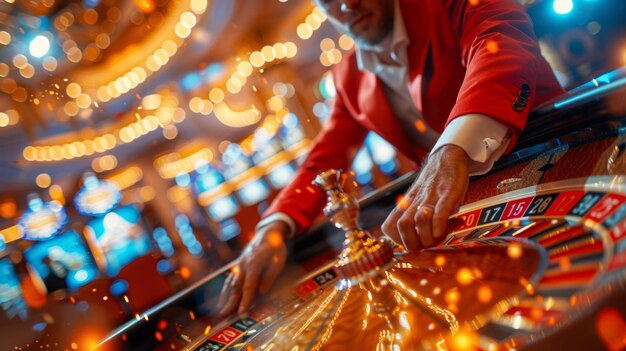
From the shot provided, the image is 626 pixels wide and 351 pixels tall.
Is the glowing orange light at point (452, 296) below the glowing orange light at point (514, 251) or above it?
above

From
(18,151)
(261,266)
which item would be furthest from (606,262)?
(18,151)

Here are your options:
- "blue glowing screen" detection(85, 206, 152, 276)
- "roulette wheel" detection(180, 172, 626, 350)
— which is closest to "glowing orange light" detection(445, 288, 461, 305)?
"roulette wheel" detection(180, 172, 626, 350)

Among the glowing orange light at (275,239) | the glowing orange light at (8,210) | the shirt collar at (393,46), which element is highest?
the glowing orange light at (8,210)

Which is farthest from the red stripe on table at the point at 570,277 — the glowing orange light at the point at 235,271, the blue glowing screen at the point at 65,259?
the blue glowing screen at the point at 65,259

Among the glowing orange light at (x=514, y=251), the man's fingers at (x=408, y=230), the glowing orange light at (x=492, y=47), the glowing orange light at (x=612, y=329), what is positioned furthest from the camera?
the glowing orange light at (x=492, y=47)

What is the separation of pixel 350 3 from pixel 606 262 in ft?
3.69

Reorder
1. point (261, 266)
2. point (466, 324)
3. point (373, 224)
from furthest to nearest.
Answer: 1. point (373, 224)
2. point (261, 266)
3. point (466, 324)

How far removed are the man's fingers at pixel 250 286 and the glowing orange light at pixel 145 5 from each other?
15.7 ft

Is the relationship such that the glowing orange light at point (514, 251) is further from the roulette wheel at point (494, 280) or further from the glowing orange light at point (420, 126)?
the glowing orange light at point (420, 126)

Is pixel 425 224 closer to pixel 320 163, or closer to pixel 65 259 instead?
pixel 320 163

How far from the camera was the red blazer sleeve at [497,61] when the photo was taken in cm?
92

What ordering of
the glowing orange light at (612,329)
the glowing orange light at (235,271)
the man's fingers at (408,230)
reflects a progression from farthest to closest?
the glowing orange light at (235,271) → the man's fingers at (408,230) → the glowing orange light at (612,329)

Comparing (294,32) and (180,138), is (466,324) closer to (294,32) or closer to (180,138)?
(294,32)

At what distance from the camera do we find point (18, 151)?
6379 millimetres
